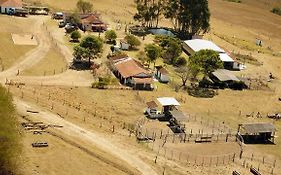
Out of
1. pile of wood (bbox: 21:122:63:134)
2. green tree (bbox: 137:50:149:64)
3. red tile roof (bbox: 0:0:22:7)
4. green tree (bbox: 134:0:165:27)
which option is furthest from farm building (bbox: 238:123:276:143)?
red tile roof (bbox: 0:0:22:7)

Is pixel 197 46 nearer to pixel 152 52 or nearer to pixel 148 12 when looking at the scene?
pixel 152 52

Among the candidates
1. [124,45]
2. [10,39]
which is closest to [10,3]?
[10,39]

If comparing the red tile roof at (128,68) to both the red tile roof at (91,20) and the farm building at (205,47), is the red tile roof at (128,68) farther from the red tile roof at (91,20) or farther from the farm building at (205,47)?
the red tile roof at (91,20)

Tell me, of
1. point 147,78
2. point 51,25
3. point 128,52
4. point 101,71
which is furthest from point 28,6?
point 147,78

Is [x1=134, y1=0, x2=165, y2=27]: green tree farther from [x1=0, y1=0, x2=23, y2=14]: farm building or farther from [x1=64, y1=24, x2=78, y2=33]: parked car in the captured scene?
[x1=0, y1=0, x2=23, y2=14]: farm building

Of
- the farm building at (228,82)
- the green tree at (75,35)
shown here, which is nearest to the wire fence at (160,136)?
the farm building at (228,82)
